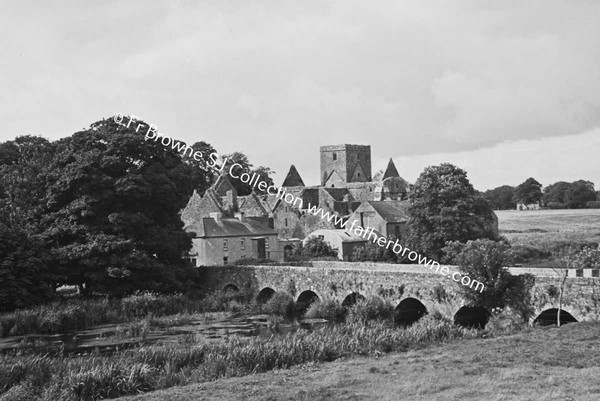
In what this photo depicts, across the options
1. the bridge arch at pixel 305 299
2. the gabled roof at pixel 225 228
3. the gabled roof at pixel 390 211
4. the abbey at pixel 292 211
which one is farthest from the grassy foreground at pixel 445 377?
the gabled roof at pixel 390 211

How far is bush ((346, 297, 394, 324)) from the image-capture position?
104 feet

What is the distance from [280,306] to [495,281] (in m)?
13.3

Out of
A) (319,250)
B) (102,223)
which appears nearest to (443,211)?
(319,250)

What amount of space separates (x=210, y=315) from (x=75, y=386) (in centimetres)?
1835

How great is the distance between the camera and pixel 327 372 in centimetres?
1836

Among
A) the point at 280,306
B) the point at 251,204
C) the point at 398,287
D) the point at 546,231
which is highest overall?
the point at 251,204

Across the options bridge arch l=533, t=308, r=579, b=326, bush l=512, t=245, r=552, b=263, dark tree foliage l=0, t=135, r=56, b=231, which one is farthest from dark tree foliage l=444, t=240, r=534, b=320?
bush l=512, t=245, r=552, b=263

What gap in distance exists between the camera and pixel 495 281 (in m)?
26.8

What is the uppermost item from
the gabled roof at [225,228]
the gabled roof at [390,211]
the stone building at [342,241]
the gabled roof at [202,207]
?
the gabled roof at [202,207]

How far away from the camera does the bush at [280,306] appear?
3675cm

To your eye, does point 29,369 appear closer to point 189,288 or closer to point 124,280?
point 124,280

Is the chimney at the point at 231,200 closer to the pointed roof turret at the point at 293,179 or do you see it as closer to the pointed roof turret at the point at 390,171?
the pointed roof turret at the point at 293,179

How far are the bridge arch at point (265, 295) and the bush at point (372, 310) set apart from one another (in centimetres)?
893

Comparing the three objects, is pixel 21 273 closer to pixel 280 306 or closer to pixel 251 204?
pixel 280 306
